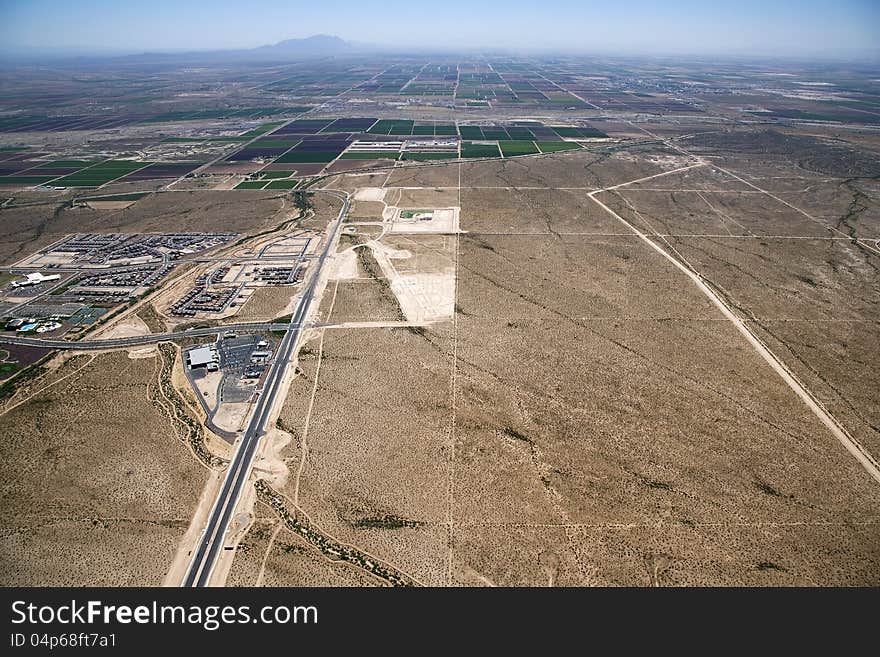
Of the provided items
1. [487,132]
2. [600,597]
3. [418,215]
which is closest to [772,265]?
[418,215]

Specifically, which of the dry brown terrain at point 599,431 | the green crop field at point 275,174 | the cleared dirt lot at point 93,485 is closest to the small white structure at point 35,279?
the cleared dirt lot at point 93,485

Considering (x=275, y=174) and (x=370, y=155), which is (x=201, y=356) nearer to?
(x=275, y=174)

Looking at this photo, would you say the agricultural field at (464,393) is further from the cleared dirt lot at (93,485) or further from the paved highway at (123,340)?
the paved highway at (123,340)

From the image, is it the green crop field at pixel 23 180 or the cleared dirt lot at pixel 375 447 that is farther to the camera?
the green crop field at pixel 23 180

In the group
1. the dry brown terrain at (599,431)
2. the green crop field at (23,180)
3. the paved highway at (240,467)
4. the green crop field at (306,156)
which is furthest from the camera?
the green crop field at (306,156)

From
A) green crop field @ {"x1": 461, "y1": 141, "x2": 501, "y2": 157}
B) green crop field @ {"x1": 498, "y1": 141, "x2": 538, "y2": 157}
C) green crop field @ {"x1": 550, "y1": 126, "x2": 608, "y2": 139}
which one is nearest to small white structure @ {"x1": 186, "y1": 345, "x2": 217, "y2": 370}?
green crop field @ {"x1": 461, "y1": 141, "x2": 501, "y2": 157}

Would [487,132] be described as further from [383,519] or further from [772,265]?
[383,519]

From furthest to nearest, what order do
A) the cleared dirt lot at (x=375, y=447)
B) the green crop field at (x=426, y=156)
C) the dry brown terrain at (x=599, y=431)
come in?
the green crop field at (x=426, y=156)
the cleared dirt lot at (x=375, y=447)
the dry brown terrain at (x=599, y=431)
